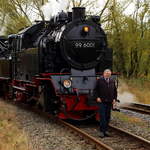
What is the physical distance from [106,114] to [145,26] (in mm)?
17216

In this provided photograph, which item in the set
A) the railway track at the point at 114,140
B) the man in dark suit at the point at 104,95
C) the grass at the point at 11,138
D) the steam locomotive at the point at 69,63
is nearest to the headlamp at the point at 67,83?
the steam locomotive at the point at 69,63

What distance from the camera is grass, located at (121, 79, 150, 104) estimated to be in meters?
18.2

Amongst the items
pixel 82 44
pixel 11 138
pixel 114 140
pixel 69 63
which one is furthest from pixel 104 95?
pixel 11 138

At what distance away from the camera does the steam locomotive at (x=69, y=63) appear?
10211 mm

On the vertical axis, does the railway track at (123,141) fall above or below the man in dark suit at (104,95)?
below

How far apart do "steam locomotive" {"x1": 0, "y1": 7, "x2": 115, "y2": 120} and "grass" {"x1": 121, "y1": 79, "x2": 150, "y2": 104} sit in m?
7.09

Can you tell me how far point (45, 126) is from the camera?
10156 millimetres

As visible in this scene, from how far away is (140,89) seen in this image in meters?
20.7

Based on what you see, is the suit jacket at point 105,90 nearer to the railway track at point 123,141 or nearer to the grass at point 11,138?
the railway track at point 123,141

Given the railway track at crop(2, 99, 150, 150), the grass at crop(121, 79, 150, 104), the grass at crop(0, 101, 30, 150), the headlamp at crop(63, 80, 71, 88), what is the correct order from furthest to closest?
the grass at crop(121, 79, 150, 104)
the headlamp at crop(63, 80, 71, 88)
the railway track at crop(2, 99, 150, 150)
the grass at crop(0, 101, 30, 150)

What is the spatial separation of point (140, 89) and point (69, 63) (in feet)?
35.2

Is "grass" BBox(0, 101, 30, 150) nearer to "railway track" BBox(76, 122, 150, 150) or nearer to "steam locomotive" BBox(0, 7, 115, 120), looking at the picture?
"steam locomotive" BBox(0, 7, 115, 120)

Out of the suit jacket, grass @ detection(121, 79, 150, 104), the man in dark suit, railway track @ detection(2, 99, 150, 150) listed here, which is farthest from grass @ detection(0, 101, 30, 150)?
grass @ detection(121, 79, 150, 104)

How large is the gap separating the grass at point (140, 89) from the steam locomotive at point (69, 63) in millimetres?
7093
